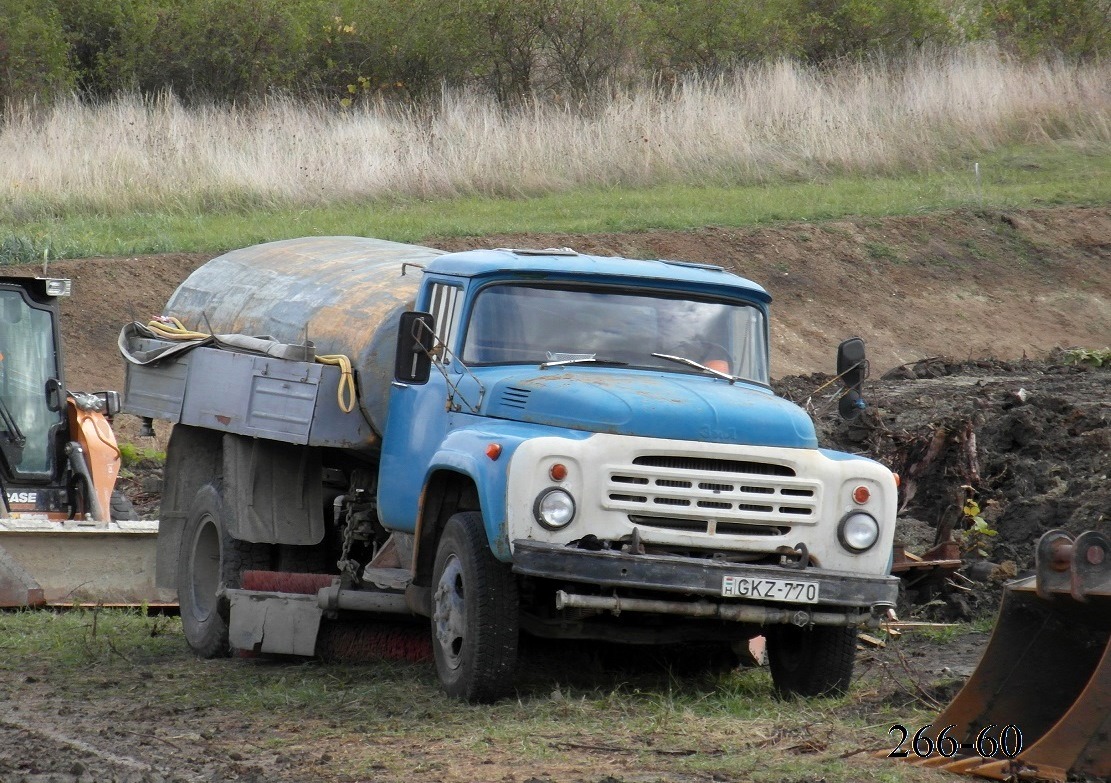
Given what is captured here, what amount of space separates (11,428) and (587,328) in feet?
20.2

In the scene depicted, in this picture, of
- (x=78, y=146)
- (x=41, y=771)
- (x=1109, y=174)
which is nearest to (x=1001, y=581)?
(x=41, y=771)

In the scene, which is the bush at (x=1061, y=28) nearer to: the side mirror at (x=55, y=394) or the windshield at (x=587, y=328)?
the side mirror at (x=55, y=394)

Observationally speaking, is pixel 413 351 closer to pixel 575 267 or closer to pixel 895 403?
pixel 575 267

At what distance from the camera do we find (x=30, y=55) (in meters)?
28.4

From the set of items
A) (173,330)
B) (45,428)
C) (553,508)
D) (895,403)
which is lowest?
(553,508)

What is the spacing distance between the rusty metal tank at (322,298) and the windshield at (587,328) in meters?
1.02

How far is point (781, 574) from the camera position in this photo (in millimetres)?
7270

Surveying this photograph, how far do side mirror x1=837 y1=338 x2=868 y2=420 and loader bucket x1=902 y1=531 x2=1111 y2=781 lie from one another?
5.73 feet

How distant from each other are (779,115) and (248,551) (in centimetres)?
1882

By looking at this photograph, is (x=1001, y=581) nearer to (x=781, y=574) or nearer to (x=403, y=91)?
(x=781, y=574)

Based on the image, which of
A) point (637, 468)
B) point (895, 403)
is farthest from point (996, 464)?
point (637, 468)

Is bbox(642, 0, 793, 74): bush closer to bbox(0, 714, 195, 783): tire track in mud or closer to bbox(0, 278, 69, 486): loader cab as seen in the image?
bbox(0, 278, 69, 486): loader cab

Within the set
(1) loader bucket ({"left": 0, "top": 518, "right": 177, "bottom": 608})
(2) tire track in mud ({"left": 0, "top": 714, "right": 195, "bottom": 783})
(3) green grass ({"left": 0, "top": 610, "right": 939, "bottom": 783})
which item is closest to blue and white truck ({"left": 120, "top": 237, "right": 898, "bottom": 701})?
(3) green grass ({"left": 0, "top": 610, "right": 939, "bottom": 783})

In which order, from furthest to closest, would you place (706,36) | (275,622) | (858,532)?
(706,36)
(275,622)
(858,532)
